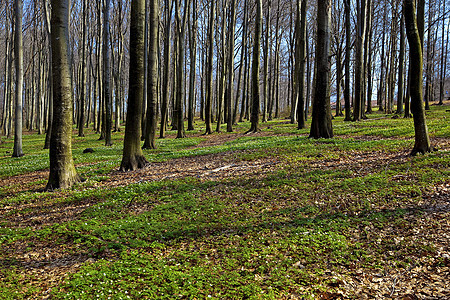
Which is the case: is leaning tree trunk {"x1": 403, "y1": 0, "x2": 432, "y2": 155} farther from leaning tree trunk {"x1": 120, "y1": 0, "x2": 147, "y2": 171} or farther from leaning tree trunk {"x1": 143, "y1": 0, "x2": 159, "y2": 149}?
leaning tree trunk {"x1": 143, "y1": 0, "x2": 159, "y2": 149}

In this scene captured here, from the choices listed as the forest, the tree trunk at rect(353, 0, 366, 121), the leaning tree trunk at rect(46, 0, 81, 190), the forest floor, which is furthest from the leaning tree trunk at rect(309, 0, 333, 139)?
the leaning tree trunk at rect(46, 0, 81, 190)

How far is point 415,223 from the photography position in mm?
4977

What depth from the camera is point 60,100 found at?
776cm

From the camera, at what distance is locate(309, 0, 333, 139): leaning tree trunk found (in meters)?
12.5

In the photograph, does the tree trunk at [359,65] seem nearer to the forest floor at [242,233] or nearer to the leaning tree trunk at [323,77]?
the leaning tree trunk at [323,77]

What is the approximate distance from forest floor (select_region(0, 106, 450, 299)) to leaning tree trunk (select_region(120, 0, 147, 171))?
134 centimetres

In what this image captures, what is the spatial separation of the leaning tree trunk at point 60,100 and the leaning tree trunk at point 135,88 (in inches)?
83.2

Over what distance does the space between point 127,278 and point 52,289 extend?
0.85m

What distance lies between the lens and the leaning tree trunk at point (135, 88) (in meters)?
9.46

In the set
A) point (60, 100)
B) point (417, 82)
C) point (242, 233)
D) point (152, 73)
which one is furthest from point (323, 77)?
point (60, 100)

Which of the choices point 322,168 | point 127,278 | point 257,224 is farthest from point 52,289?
point 322,168

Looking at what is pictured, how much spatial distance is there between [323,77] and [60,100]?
10.0 m

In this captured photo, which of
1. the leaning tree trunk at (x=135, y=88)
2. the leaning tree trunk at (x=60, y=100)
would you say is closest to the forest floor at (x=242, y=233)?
the leaning tree trunk at (x=60, y=100)

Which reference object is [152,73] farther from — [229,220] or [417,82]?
[417,82]
